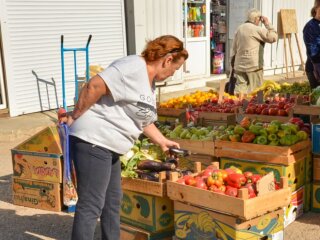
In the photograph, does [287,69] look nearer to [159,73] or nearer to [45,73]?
[45,73]

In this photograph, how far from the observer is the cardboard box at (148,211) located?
14.0 feet

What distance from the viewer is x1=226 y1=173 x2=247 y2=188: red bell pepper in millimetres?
3918

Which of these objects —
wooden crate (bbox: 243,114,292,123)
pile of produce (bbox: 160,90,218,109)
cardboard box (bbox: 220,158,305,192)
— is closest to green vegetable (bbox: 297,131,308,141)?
cardboard box (bbox: 220,158,305,192)

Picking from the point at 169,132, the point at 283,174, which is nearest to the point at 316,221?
the point at 283,174

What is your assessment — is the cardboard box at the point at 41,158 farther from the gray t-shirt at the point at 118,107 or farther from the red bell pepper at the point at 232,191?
the red bell pepper at the point at 232,191

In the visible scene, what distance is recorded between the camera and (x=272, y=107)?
626cm

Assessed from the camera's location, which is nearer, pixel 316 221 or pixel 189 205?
pixel 189 205

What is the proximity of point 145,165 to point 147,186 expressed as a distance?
263 millimetres

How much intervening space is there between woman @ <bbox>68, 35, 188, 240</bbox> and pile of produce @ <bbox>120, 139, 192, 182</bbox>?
850 millimetres

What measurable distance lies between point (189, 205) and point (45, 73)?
688cm

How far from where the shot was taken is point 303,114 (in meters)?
5.84

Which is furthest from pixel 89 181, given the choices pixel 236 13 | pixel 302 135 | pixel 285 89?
pixel 236 13

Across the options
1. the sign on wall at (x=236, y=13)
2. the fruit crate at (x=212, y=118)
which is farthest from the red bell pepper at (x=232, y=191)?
the sign on wall at (x=236, y=13)

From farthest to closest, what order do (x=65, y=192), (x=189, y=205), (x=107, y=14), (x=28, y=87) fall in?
1. (x=107, y=14)
2. (x=28, y=87)
3. (x=65, y=192)
4. (x=189, y=205)
